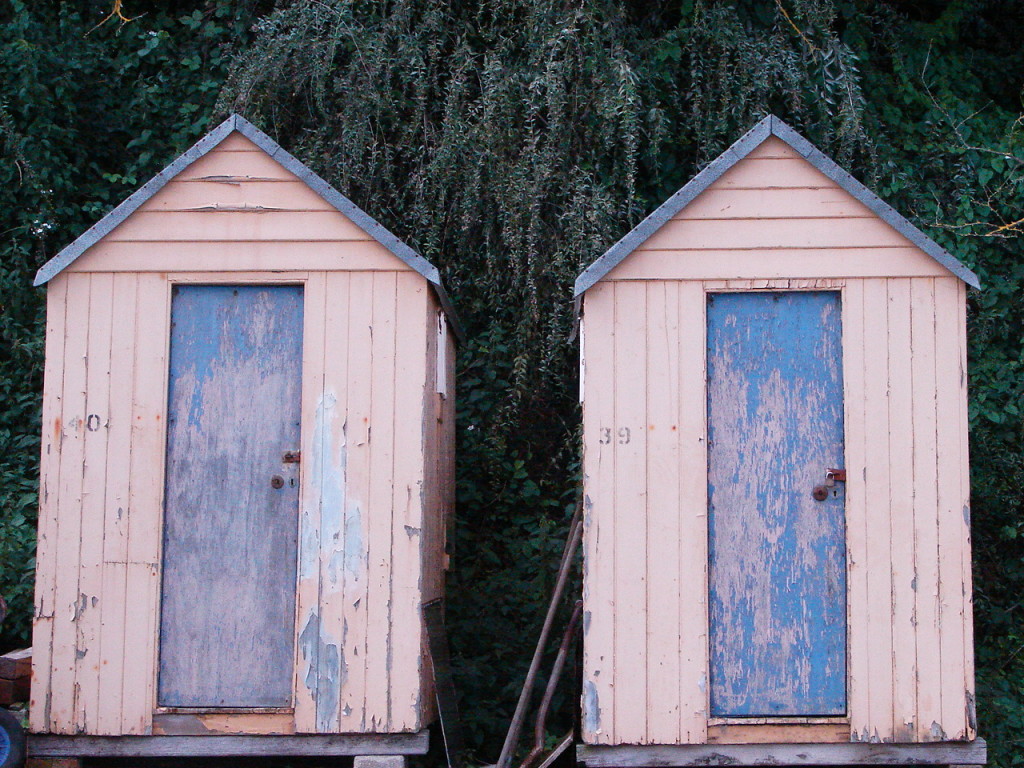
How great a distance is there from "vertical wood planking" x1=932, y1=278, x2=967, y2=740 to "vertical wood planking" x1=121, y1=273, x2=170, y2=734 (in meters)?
3.35

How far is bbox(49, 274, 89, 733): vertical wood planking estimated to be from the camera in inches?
174

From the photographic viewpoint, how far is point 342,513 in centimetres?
445

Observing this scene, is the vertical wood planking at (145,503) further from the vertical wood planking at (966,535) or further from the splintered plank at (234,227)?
the vertical wood planking at (966,535)

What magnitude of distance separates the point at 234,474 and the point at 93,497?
617mm

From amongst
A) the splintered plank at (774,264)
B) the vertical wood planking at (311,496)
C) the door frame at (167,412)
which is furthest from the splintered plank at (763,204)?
the door frame at (167,412)

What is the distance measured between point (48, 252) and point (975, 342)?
256 inches

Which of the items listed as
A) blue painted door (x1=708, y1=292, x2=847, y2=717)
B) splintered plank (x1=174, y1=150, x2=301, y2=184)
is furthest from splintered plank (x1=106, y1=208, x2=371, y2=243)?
blue painted door (x1=708, y1=292, x2=847, y2=717)

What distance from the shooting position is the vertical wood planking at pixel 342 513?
14.4ft

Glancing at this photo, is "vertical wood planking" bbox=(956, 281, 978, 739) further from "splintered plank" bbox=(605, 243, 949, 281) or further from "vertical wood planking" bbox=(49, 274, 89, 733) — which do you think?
"vertical wood planking" bbox=(49, 274, 89, 733)

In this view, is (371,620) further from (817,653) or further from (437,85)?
(437,85)

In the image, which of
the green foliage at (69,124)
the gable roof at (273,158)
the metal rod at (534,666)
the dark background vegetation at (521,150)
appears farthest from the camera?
the green foliage at (69,124)

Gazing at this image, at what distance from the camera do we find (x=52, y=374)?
4.52 metres

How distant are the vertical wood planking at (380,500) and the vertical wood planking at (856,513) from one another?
6.08 feet

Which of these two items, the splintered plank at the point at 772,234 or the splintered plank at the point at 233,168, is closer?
the splintered plank at the point at 772,234
